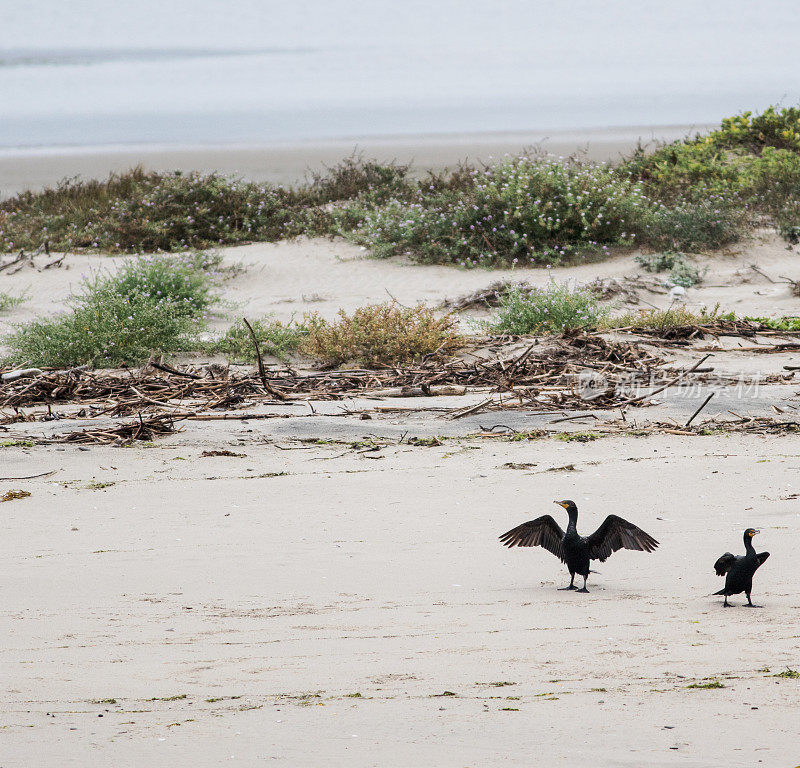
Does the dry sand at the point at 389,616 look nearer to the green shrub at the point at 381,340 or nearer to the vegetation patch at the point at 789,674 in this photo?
the vegetation patch at the point at 789,674

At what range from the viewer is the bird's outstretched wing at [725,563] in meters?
3.34

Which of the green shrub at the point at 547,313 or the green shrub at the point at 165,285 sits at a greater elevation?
the green shrub at the point at 165,285

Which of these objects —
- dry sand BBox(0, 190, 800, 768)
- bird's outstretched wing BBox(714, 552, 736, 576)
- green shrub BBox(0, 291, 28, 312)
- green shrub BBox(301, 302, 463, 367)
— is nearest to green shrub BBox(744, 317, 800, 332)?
green shrub BBox(301, 302, 463, 367)

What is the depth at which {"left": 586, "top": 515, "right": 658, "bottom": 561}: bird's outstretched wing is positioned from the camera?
142 inches

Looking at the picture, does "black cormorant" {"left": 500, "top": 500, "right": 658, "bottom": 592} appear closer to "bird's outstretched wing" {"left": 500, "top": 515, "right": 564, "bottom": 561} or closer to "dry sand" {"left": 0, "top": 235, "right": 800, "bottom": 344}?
"bird's outstretched wing" {"left": 500, "top": 515, "right": 564, "bottom": 561}

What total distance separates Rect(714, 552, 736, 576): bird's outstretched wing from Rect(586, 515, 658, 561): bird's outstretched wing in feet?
0.93

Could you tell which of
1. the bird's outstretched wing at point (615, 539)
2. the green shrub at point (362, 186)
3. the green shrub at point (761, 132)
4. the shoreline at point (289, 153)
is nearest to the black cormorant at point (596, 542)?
the bird's outstretched wing at point (615, 539)

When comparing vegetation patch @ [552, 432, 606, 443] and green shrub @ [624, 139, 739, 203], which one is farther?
green shrub @ [624, 139, 739, 203]

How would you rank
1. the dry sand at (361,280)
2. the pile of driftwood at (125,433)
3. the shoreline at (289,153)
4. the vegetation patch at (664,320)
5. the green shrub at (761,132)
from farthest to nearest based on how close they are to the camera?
the shoreline at (289,153) → the green shrub at (761,132) → the dry sand at (361,280) → the vegetation patch at (664,320) → the pile of driftwood at (125,433)

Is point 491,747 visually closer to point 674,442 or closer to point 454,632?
point 454,632

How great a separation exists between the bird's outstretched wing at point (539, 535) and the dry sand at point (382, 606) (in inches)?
6.1

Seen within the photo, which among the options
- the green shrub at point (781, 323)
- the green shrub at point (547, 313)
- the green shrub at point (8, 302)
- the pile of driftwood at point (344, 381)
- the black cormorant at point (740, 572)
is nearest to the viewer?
the black cormorant at point (740, 572)

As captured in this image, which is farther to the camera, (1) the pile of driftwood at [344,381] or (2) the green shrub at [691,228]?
(2) the green shrub at [691,228]

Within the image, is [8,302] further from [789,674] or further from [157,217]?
[789,674]
